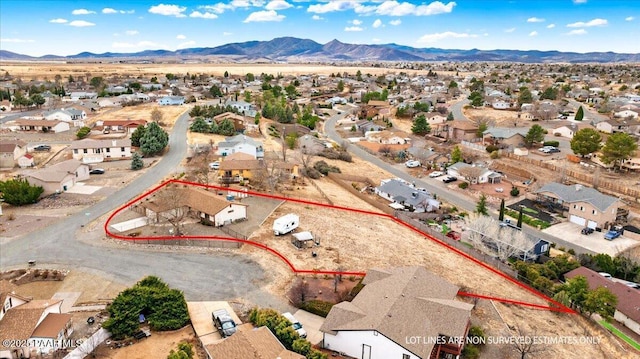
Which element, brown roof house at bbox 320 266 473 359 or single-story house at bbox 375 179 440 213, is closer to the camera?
brown roof house at bbox 320 266 473 359

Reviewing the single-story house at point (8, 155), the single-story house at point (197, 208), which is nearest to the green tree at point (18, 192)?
the single-story house at point (197, 208)

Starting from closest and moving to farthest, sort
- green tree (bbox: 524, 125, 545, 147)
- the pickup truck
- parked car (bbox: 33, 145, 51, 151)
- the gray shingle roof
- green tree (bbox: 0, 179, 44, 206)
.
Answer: the pickup truck, green tree (bbox: 0, 179, 44, 206), the gray shingle roof, parked car (bbox: 33, 145, 51, 151), green tree (bbox: 524, 125, 545, 147)

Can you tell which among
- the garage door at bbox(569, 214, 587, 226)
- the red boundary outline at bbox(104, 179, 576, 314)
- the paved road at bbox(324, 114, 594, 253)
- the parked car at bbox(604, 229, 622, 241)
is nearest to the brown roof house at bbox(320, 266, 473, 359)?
the red boundary outline at bbox(104, 179, 576, 314)

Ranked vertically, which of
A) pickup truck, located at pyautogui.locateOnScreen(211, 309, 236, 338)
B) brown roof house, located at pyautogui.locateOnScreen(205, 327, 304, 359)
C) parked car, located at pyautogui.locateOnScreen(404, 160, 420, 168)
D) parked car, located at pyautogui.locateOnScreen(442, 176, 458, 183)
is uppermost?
brown roof house, located at pyautogui.locateOnScreen(205, 327, 304, 359)

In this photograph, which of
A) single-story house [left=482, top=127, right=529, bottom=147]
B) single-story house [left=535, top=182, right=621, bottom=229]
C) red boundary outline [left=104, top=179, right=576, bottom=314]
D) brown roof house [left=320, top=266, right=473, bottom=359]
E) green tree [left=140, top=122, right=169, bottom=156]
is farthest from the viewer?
single-story house [left=482, top=127, right=529, bottom=147]

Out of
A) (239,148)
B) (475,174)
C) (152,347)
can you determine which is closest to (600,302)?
(152,347)

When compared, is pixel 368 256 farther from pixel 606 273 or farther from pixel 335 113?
pixel 335 113

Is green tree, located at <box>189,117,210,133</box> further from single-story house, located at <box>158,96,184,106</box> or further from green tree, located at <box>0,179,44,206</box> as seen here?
green tree, located at <box>0,179,44,206</box>

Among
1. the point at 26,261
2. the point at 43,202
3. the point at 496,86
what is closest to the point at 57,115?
the point at 43,202
